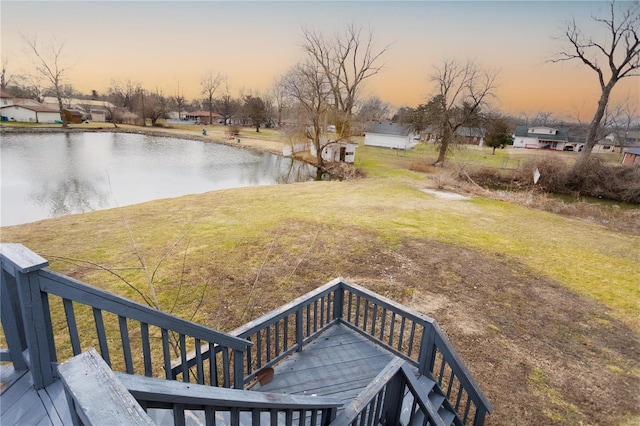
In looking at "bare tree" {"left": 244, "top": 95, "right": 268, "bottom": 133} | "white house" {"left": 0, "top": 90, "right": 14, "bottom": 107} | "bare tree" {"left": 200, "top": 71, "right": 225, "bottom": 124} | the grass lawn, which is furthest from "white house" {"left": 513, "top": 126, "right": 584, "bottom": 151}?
"white house" {"left": 0, "top": 90, "right": 14, "bottom": 107}

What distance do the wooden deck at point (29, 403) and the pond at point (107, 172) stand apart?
6654 mm

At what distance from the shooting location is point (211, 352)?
2314mm

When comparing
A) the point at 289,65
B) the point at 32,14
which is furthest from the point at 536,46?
the point at 32,14

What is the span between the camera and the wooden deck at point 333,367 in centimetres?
311

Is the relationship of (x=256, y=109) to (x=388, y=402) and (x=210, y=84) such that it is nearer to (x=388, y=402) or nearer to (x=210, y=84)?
(x=210, y=84)


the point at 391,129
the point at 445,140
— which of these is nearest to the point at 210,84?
the point at 391,129

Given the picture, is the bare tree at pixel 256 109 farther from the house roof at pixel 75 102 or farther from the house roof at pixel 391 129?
the house roof at pixel 75 102

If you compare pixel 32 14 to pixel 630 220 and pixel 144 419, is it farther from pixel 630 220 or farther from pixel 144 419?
pixel 630 220

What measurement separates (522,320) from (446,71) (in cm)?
2445

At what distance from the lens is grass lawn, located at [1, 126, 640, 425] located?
4.13m

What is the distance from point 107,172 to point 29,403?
674 centimetres

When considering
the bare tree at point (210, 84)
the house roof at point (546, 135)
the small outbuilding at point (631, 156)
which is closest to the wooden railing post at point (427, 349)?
the small outbuilding at point (631, 156)

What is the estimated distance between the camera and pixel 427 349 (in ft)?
11.0

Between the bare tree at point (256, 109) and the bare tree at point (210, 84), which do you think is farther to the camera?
the bare tree at point (210, 84)
